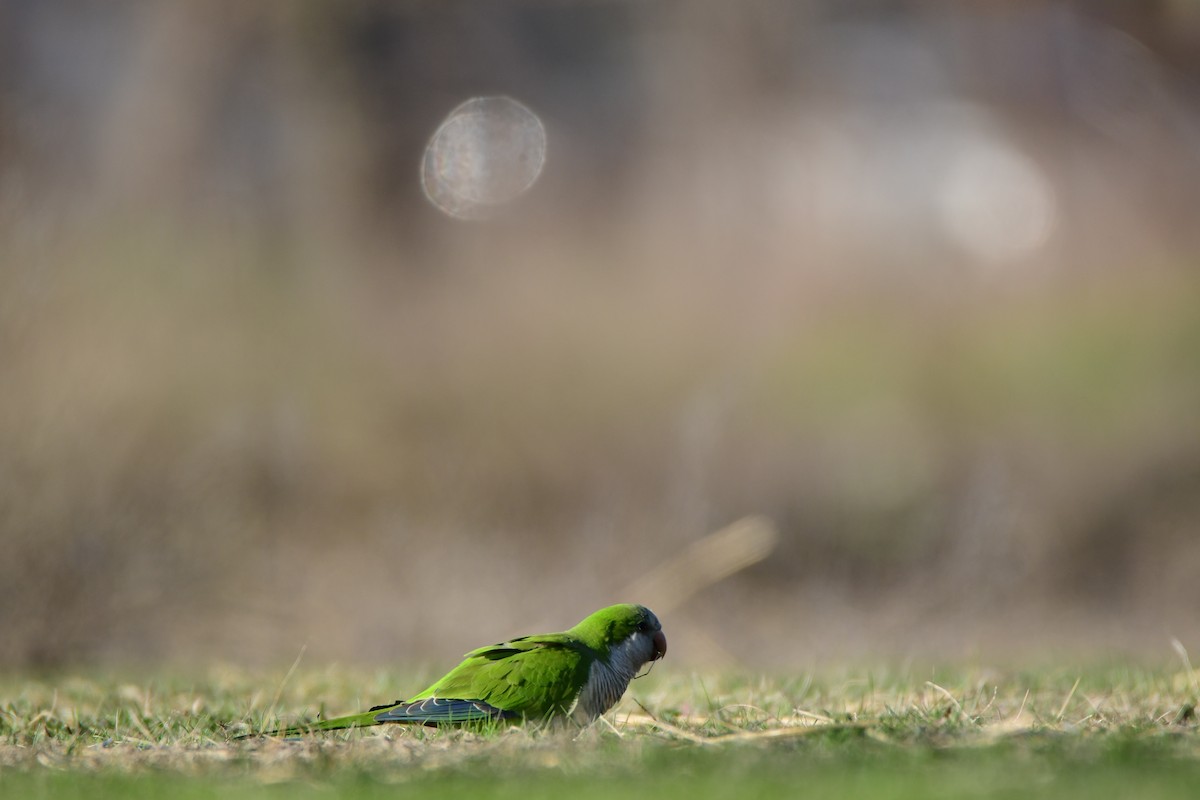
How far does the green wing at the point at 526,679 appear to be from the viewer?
425cm

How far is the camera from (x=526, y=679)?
428 cm

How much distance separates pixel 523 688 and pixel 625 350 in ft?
29.3

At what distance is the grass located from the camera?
3324 mm

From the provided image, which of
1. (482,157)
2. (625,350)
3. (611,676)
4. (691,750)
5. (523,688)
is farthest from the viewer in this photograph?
(482,157)

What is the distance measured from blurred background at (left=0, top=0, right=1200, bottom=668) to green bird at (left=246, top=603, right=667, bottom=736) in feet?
15.1

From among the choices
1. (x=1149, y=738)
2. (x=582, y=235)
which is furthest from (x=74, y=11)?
(x=1149, y=738)

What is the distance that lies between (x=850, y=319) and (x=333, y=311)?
208 inches

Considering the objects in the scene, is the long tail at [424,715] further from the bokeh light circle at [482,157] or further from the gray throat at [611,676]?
the bokeh light circle at [482,157]

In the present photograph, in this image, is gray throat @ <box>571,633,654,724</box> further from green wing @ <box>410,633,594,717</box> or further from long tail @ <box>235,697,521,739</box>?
long tail @ <box>235,697,521,739</box>

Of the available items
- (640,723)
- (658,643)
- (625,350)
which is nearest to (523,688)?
(640,723)

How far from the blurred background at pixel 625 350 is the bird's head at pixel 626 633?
14.1 ft

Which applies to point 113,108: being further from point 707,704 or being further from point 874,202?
point 707,704

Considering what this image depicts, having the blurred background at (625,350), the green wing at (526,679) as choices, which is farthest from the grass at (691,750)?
the blurred background at (625,350)

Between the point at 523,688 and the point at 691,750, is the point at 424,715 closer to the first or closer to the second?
the point at 523,688
